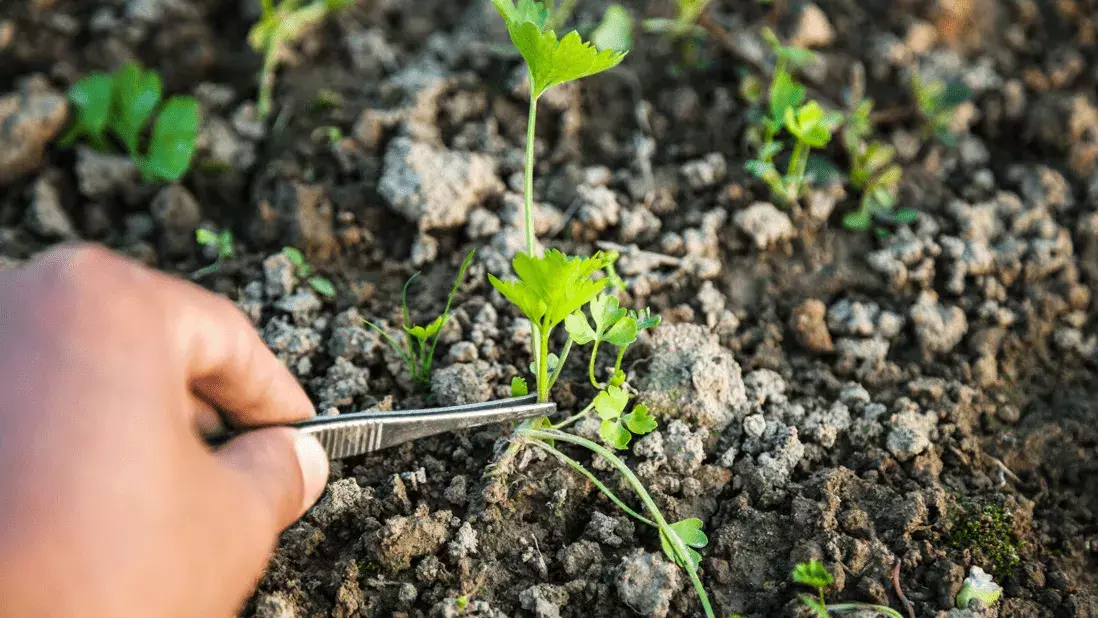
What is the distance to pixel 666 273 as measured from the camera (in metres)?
2.51

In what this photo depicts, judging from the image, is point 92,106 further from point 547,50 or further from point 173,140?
→ point 547,50

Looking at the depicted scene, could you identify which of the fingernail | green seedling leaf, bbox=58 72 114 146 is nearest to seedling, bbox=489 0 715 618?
the fingernail

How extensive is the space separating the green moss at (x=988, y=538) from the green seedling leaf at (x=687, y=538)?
0.57 metres

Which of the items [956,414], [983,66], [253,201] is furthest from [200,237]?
[983,66]

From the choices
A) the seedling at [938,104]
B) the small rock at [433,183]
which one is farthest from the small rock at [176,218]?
the seedling at [938,104]

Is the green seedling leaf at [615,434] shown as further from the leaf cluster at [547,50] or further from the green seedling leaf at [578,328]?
the leaf cluster at [547,50]

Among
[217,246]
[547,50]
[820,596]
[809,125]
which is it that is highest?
[547,50]

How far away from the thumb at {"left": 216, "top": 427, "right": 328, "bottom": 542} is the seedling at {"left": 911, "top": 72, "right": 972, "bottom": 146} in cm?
223

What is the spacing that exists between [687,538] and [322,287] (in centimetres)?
114

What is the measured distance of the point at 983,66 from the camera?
3135 millimetres

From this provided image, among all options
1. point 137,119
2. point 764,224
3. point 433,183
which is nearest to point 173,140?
point 137,119

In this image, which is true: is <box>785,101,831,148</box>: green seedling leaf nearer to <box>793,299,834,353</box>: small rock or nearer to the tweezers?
<box>793,299,834,353</box>: small rock

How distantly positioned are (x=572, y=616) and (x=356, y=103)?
1.73 meters

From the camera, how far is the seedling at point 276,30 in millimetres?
2865
